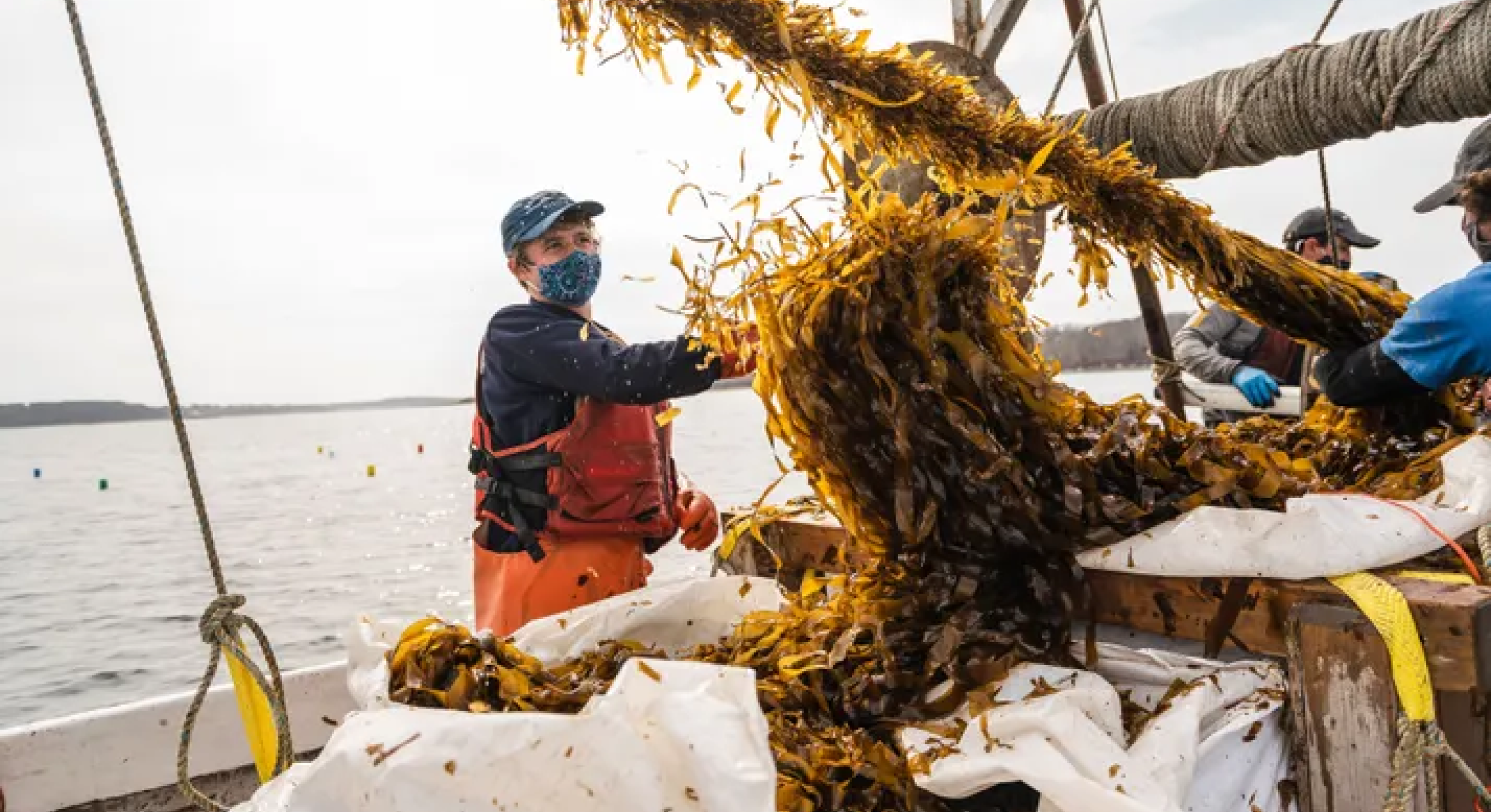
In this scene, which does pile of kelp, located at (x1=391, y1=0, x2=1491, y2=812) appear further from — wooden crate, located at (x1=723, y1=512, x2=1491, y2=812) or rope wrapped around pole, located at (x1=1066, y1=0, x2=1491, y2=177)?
rope wrapped around pole, located at (x1=1066, y1=0, x2=1491, y2=177)

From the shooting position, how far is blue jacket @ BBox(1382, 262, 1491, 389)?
7.38 feet

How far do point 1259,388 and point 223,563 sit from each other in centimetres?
Answer: 1923

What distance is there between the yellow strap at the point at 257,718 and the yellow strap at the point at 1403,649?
2.07 metres

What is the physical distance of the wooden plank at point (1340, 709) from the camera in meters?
1.54

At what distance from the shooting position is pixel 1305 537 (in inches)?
66.1

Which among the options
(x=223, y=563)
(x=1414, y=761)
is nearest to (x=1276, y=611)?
(x=1414, y=761)

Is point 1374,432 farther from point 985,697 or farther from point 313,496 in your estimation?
point 313,496

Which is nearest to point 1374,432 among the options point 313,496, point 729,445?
point 313,496

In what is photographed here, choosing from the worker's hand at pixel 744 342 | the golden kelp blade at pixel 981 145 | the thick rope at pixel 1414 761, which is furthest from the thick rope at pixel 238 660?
the thick rope at pixel 1414 761

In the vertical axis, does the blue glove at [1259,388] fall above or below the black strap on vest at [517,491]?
below

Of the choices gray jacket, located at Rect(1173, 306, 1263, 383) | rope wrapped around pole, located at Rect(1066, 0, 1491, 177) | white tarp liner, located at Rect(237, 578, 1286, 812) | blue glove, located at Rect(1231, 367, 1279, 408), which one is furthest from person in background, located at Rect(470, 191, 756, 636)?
gray jacket, located at Rect(1173, 306, 1263, 383)

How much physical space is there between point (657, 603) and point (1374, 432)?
1.93m

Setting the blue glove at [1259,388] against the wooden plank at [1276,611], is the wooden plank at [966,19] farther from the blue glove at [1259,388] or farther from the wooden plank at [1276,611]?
the wooden plank at [1276,611]

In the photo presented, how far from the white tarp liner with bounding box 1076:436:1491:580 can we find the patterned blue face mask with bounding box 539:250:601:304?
2188mm
